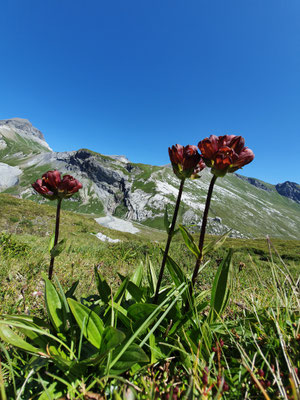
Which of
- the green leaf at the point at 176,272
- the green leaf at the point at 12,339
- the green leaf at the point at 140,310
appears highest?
the green leaf at the point at 176,272

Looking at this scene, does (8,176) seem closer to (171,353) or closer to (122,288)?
(122,288)

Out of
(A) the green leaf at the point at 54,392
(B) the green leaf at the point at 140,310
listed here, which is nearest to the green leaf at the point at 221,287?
(B) the green leaf at the point at 140,310

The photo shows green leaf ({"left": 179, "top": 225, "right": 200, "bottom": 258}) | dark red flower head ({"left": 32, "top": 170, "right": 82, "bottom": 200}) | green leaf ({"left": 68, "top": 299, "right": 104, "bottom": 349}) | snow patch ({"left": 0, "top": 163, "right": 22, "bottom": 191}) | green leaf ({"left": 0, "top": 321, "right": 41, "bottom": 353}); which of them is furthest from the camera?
snow patch ({"left": 0, "top": 163, "right": 22, "bottom": 191})

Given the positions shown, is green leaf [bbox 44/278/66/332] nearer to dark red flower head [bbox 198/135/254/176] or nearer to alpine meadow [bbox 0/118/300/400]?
alpine meadow [bbox 0/118/300/400]

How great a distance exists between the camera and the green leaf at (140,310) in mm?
1669

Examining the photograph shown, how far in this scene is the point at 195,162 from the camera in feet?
7.28

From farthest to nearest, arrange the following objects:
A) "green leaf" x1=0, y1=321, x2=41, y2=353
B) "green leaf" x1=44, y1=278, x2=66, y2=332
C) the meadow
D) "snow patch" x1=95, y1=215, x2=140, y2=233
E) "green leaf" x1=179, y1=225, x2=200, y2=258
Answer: "snow patch" x1=95, y1=215, x2=140, y2=233, "green leaf" x1=179, y1=225, x2=200, y2=258, "green leaf" x1=44, y1=278, x2=66, y2=332, "green leaf" x1=0, y1=321, x2=41, y2=353, the meadow

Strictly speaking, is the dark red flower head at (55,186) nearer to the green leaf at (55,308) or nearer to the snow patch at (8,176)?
the green leaf at (55,308)

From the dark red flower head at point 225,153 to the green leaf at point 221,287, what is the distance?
0.83 metres

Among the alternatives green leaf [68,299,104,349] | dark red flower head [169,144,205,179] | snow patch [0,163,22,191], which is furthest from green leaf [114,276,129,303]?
snow patch [0,163,22,191]

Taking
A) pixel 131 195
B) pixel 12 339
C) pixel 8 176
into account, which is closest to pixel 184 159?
pixel 12 339

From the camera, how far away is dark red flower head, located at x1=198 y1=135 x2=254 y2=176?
1.92 metres

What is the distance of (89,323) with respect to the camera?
1656 mm

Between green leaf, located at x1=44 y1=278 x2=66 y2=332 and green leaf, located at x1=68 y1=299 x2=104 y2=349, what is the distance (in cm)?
25
